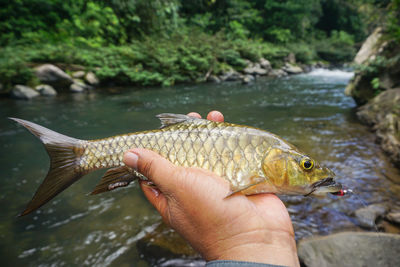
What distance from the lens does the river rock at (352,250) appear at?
205 cm

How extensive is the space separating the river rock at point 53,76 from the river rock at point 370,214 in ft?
39.9

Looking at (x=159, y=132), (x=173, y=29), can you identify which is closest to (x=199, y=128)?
(x=159, y=132)

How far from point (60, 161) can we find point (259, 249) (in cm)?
160

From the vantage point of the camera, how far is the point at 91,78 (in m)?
11.5

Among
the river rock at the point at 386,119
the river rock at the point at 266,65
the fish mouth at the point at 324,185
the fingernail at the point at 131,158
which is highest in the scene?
the river rock at the point at 266,65

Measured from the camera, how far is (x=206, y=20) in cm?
2564

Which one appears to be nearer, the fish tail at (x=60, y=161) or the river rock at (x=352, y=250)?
the fish tail at (x=60, y=161)

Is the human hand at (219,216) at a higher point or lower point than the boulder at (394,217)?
higher

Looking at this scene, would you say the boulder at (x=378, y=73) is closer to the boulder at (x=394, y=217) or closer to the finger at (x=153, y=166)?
the boulder at (x=394, y=217)

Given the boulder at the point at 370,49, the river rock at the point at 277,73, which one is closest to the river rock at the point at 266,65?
the river rock at the point at 277,73

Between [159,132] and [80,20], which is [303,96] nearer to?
[159,132]

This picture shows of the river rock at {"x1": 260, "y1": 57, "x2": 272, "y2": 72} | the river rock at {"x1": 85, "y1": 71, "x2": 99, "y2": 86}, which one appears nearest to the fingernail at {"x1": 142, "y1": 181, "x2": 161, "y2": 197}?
the river rock at {"x1": 85, "y1": 71, "x2": 99, "y2": 86}

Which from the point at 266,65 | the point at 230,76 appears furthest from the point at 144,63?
the point at 266,65

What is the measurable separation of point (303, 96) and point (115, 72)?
1037 centimetres
